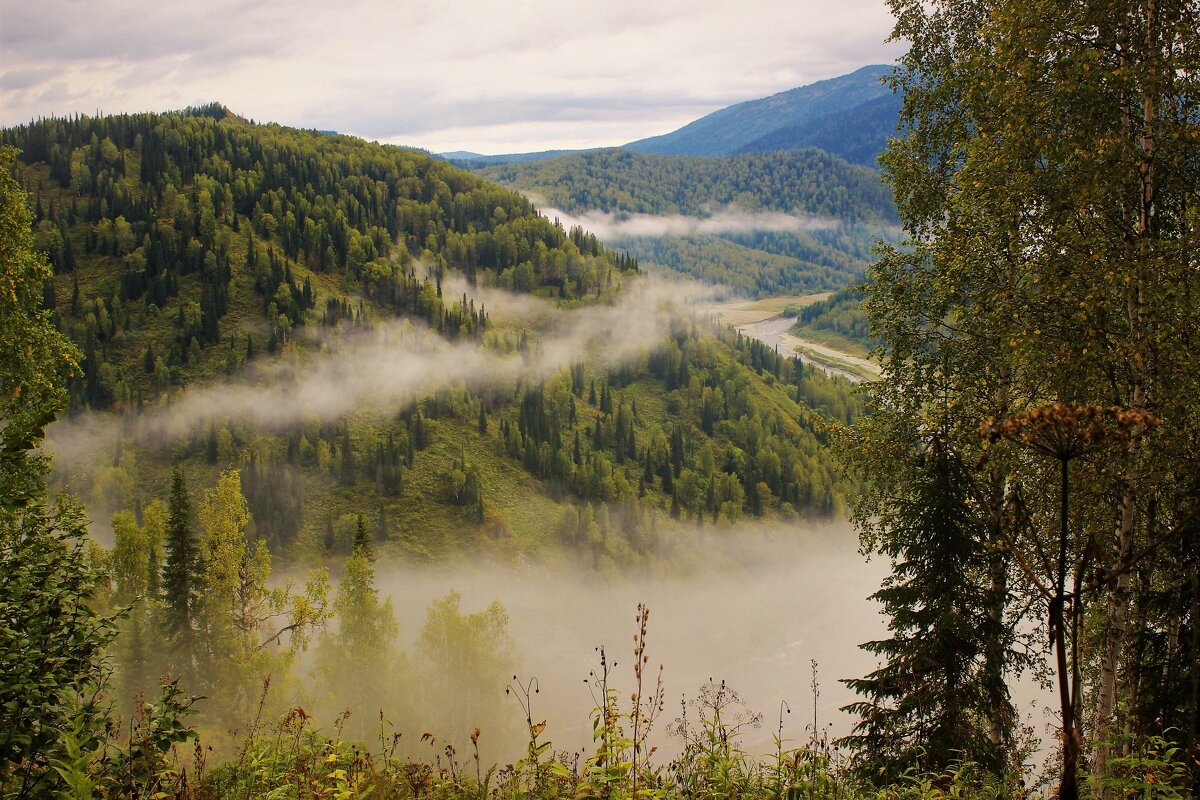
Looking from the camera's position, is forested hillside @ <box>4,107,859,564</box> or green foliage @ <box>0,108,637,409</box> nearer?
forested hillside @ <box>4,107,859,564</box>

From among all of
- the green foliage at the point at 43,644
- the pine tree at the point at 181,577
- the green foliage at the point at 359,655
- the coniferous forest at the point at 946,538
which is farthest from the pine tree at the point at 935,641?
the green foliage at the point at 359,655

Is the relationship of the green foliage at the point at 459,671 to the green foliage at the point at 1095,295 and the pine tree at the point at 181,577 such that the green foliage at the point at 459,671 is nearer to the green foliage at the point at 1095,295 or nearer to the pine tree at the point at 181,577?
the pine tree at the point at 181,577

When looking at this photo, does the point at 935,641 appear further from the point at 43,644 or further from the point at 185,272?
the point at 185,272

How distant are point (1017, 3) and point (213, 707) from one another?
62034 millimetres

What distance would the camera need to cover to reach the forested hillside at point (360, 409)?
123812 mm

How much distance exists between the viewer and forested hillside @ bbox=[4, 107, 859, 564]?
124m

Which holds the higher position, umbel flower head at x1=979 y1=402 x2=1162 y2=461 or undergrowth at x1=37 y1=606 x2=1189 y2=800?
umbel flower head at x1=979 y1=402 x2=1162 y2=461

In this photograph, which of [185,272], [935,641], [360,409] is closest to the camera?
[935,641]

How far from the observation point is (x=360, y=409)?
148 m

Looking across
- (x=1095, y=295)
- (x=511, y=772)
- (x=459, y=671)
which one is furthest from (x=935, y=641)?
(x=459, y=671)

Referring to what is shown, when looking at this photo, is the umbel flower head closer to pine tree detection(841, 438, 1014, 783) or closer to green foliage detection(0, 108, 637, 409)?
pine tree detection(841, 438, 1014, 783)

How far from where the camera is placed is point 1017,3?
1318 centimetres

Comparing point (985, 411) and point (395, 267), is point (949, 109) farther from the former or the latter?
point (395, 267)


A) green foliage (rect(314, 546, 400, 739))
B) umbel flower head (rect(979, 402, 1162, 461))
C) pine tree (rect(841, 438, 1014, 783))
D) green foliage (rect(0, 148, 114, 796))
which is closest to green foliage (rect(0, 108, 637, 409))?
green foliage (rect(314, 546, 400, 739))
